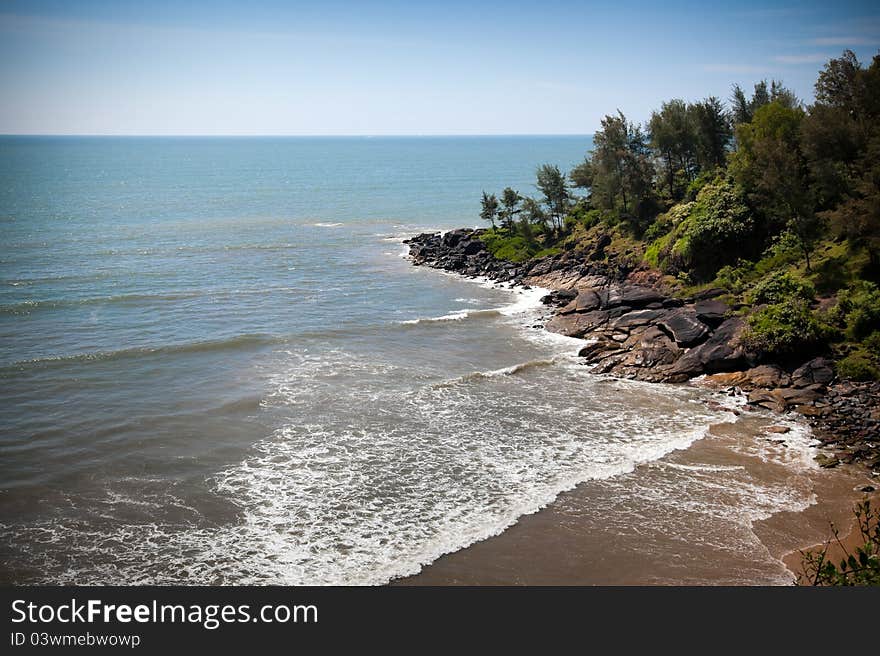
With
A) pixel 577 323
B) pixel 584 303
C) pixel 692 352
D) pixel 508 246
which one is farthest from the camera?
pixel 508 246

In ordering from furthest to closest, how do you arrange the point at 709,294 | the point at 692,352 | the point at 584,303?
the point at 584,303 → the point at 709,294 → the point at 692,352

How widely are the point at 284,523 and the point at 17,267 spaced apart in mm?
61976

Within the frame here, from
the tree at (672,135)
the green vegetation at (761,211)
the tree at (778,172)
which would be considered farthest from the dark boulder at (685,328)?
the tree at (672,135)

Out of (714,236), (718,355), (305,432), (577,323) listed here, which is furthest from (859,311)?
(305,432)

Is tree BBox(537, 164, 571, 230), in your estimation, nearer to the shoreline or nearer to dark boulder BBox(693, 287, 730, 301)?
the shoreline

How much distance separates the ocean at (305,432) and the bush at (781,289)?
9.57 meters

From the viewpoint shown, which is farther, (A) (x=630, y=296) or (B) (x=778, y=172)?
(A) (x=630, y=296)

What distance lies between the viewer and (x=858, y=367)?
35.3m

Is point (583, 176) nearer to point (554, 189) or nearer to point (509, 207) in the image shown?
point (554, 189)

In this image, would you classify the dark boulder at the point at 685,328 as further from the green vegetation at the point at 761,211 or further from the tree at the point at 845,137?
the tree at the point at 845,137

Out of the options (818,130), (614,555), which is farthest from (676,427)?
(818,130)

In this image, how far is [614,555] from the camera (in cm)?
2359

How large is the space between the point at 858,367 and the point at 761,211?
20977 mm

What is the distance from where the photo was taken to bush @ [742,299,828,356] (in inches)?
1485
